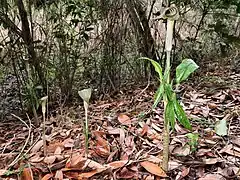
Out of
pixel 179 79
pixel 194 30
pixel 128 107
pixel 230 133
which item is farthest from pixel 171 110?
pixel 194 30

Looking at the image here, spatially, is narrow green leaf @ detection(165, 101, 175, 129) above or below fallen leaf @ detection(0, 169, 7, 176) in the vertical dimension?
above

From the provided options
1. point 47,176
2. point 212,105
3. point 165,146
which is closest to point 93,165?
point 47,176

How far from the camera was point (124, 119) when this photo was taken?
6.03ft

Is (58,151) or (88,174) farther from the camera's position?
(58,151)

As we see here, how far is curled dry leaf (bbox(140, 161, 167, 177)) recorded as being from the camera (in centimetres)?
136

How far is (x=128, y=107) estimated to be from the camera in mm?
2131

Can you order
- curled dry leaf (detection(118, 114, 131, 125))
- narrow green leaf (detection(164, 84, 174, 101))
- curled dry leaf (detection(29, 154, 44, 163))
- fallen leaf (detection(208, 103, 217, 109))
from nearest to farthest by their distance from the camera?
narrow green leaf (detection(164, 84, 174, 101)) → curled dry leaf (detection(29, 154, 44, 163)) → curled dry leaf (detection(118, 114, 131, 125)) → fallen leaf (detection(208, 103, 217, 109))

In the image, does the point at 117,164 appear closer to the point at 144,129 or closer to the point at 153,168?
the point at 153,168

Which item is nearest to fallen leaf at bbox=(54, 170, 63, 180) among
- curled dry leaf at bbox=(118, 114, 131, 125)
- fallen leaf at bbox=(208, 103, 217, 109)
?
curled dry leaf at bbox=(118, 114, 131, 125)

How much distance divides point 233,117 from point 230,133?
0.55 ft

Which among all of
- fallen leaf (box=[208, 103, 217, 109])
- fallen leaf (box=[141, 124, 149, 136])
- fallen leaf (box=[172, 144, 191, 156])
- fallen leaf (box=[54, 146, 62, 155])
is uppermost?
fallen leaf (box=[208, 103, 217, 109])

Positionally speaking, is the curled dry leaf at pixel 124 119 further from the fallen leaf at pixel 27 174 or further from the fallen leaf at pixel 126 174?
the fallen leaf at pixel 27 174

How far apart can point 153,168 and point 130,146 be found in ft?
0.64

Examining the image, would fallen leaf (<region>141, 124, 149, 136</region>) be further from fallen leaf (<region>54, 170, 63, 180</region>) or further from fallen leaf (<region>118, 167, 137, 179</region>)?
fallen leaf (<region>54, 170, 63, 180</region>)
